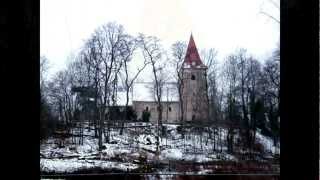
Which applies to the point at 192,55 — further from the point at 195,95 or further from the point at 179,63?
the point at 195,95

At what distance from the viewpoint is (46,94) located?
1.78m

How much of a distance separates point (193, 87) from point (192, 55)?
0.60 feet

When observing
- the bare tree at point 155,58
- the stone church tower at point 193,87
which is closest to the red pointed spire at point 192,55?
the stone church tower at point 193,87

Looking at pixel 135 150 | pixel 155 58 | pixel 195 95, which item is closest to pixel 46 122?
pixel 135 150

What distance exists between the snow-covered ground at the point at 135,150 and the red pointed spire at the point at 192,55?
1.21ft

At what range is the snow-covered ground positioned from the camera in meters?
2.00

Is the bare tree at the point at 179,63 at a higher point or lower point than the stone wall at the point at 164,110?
higher

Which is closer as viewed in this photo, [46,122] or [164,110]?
[46,122]

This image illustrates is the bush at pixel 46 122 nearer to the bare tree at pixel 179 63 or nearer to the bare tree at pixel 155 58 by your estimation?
the bare tree at pixel 155 58

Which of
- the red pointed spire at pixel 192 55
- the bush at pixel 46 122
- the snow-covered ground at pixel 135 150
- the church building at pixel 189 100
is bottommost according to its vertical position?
the snow-covered ground at pixel 135 150

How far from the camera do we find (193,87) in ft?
6.80

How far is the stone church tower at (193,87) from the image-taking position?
79.0 inches
